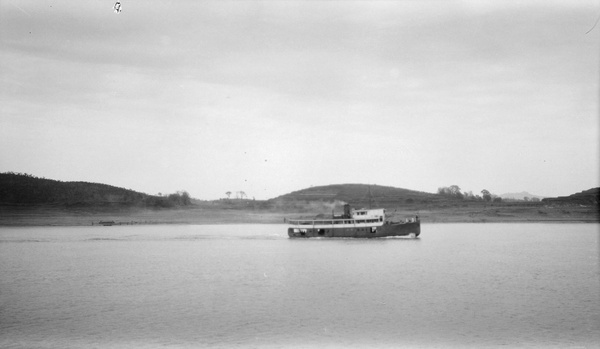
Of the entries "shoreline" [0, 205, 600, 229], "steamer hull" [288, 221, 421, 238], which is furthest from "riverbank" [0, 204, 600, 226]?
"steamer hull" [288, 221, 421, 238]

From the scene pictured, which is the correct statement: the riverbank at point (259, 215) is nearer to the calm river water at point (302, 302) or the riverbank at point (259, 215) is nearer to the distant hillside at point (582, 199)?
the distant hillside at point (582, 199)

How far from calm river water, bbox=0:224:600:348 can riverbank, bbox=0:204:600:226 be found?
320ft

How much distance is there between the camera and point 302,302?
31.4m

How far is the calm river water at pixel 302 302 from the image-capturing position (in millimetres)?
22641

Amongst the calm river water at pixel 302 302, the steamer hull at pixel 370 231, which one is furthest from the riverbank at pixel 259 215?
the calm river water at pixel 302 302

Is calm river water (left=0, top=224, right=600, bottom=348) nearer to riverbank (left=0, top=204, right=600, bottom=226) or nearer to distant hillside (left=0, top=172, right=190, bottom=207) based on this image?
distant hillside (left=0, top=172, right=190, bottom=207)

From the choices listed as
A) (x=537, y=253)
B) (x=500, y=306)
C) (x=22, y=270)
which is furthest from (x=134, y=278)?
(x=537, y=253)

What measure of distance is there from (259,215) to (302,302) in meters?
147

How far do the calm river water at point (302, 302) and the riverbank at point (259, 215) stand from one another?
97667 mm

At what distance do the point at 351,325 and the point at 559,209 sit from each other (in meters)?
160

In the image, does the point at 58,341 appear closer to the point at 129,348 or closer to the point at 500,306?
the point at 129,348

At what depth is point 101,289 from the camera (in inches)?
1491

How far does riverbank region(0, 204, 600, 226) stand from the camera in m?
153

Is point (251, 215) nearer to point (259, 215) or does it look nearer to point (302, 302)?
point (259, 215)
